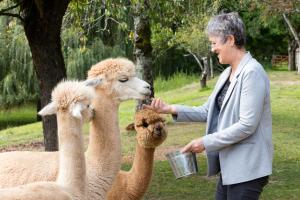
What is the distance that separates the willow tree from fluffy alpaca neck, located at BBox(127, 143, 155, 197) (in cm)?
245

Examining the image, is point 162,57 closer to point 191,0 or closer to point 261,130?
point 191,0

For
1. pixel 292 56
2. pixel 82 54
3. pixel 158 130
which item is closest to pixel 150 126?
pixel 158 130

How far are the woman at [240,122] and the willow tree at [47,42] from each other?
4.17m

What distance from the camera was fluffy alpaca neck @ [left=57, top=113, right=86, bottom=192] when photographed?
3.67m

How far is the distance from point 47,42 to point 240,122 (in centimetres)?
449

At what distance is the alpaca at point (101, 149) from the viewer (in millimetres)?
4801

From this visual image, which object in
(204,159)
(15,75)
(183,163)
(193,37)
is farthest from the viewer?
(193,37)

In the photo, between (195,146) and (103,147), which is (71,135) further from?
(103,147)

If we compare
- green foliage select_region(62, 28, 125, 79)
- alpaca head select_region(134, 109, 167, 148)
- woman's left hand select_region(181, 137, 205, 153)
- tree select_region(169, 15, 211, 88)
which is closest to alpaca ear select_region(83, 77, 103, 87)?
alpaca head select_region(134, 109, 167, 148)

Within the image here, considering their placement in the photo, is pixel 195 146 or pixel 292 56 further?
pixel 292 56

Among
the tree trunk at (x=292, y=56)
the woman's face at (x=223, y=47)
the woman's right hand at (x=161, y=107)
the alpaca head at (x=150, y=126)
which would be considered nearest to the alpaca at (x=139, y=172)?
the alpaca head at (x=150, y=126)

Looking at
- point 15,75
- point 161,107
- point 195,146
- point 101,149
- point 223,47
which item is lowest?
point 15,75

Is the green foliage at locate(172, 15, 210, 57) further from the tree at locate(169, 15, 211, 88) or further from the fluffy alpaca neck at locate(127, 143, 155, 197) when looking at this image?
the fluffy alpaca neck at locate(127, 143, 155, 197)

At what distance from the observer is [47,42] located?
25.3ft
